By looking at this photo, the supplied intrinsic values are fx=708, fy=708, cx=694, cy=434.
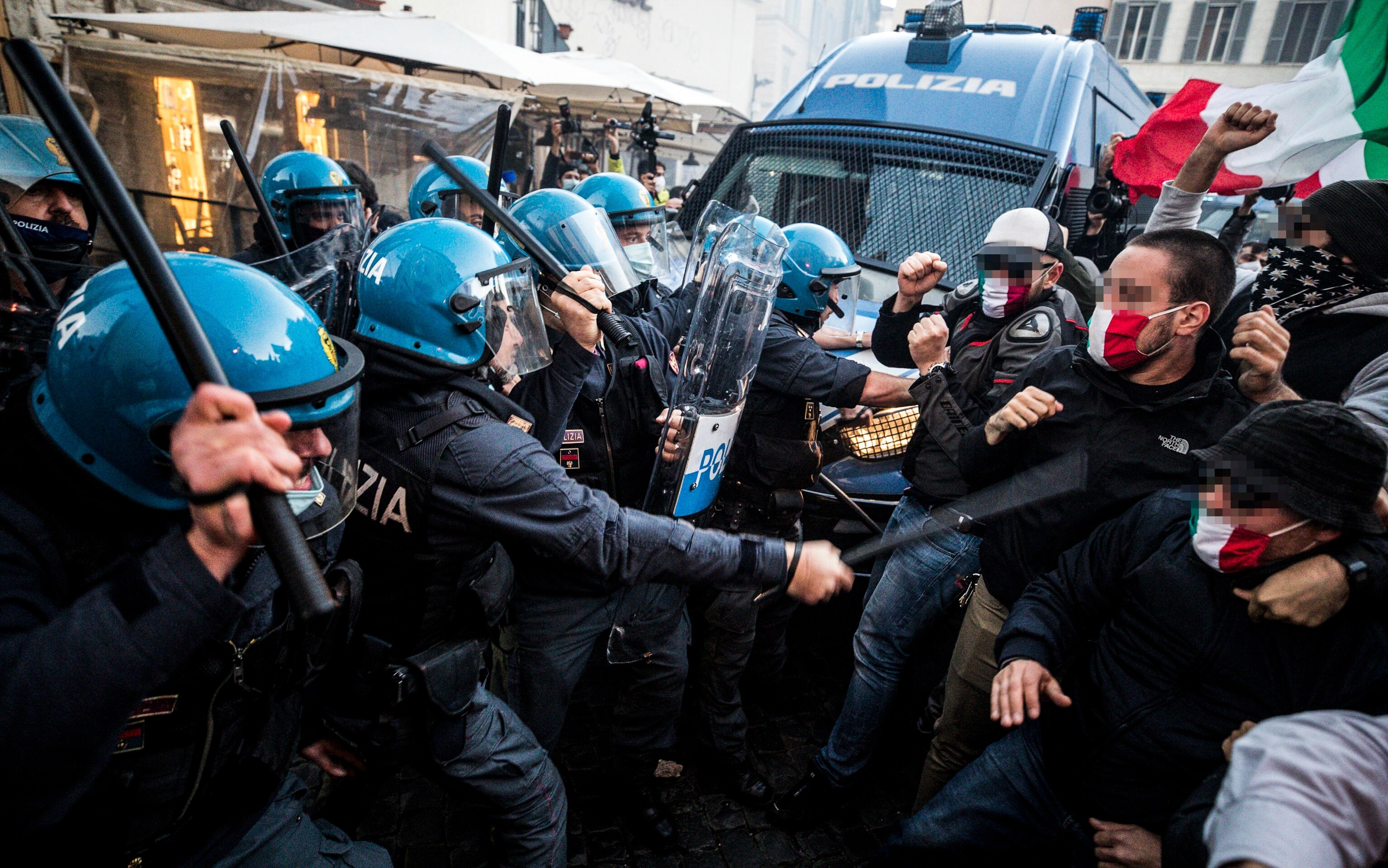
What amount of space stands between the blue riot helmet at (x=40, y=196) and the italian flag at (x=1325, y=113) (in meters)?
5.08

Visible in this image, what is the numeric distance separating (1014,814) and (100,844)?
2.21 meters

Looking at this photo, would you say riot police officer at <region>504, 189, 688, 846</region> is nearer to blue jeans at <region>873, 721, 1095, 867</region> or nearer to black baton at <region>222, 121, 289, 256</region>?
blue jeans at <region>873, 721, 1095, 867</region>

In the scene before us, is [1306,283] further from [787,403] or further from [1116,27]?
[1116,27]

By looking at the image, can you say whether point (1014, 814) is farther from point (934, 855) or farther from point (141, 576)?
point (141, 576)

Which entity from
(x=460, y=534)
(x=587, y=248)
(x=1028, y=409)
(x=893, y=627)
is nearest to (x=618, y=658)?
(x=460, y=534)

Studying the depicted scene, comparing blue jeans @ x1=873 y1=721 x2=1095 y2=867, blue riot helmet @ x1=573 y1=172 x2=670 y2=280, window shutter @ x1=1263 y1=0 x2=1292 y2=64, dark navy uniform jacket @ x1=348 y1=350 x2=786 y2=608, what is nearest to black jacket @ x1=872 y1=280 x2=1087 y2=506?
blue jeans @ x1=873 y1=721 x2=1095 y2=867

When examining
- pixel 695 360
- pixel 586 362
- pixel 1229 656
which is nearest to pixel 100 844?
pixel 586 362

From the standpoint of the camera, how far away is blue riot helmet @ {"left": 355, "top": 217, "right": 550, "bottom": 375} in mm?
2066

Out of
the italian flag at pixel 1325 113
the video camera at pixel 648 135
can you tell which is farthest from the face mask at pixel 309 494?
the video camera at pixel 648 135

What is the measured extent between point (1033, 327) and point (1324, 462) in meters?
1.35

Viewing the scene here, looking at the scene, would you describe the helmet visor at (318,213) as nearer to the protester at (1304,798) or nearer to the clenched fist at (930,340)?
the clenched fist at (930,340)

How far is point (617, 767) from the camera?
9.51 ft

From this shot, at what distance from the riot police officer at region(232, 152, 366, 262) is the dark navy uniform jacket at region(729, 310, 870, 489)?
9.45ft

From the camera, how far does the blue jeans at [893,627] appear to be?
2.92m
